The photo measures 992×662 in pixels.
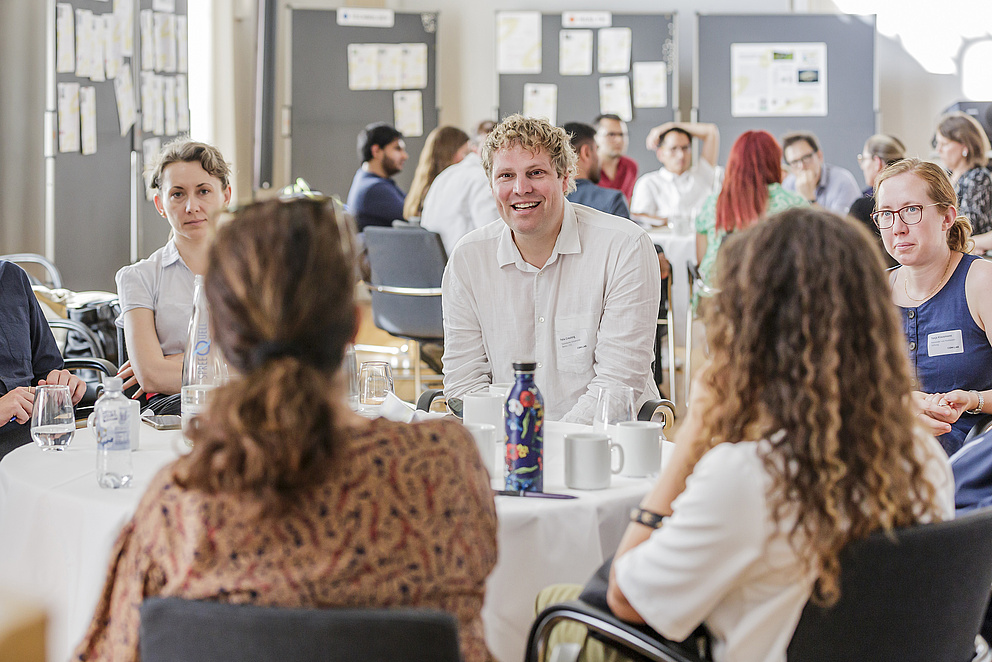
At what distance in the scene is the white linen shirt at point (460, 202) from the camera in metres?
4.81

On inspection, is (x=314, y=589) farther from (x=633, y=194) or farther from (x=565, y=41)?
(x=565, y=41)

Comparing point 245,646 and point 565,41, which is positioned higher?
point 565,41

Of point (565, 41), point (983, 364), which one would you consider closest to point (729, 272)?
point (983, 364)

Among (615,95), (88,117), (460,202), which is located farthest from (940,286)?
(615,95)

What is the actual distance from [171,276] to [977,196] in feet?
13.7

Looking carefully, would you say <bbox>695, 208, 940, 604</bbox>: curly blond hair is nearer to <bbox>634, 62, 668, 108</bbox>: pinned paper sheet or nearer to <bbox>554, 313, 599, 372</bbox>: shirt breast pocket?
<bbox>554, 313, 599, 372</bbox>: shirt breast pocket

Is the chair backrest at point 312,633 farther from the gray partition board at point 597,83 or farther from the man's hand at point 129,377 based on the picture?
the gray partition board at point 597,83

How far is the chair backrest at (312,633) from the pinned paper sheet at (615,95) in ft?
23.9

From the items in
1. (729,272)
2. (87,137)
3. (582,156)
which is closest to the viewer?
(729,272)

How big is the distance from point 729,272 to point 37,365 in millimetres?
1955

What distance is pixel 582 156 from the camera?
4863 mm

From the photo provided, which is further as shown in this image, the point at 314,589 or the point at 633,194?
the point at 633,194

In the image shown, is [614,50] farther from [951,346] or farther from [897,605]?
[897,605]

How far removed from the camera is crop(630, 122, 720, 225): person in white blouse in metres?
6.59
